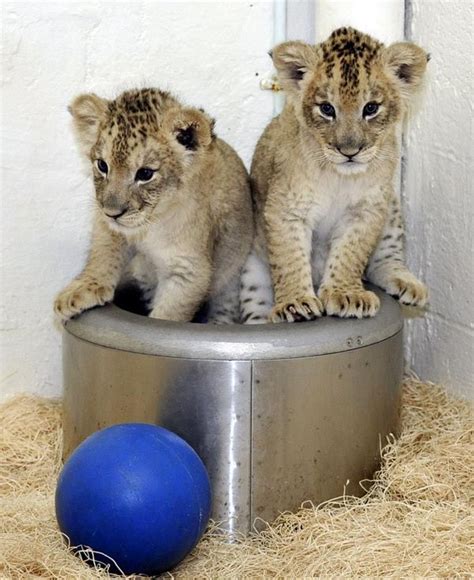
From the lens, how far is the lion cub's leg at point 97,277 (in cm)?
343

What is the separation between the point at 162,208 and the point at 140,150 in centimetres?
22

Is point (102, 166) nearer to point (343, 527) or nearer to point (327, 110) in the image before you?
point (327, 110)

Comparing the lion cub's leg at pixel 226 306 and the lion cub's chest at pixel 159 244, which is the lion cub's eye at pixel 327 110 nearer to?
the lion cub's chest at pixel 159 244

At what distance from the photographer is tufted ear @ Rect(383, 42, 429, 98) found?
333cm

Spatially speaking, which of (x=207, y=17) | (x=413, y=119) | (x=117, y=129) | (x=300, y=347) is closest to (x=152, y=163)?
(x=117, y=129)

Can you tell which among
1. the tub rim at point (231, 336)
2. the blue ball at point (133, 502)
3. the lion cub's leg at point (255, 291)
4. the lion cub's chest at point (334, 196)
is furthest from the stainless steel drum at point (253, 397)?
the lion cub's leg at point (255, 291)

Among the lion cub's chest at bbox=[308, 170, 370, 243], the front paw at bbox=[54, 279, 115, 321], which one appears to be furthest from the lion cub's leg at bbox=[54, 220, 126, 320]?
the lion cub's chest at bbox=[308, 170, 370, 243]

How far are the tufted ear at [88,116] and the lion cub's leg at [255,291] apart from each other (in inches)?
28.8

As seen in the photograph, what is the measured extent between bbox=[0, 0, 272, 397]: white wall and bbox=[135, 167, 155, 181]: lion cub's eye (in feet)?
2.33

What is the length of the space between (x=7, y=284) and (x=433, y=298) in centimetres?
161

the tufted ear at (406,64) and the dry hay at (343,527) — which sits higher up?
the tufted ear at (406,64)

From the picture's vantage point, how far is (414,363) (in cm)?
421

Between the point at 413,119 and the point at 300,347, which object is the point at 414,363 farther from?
the point at 300,347

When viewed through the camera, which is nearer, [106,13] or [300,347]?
[300,347]
